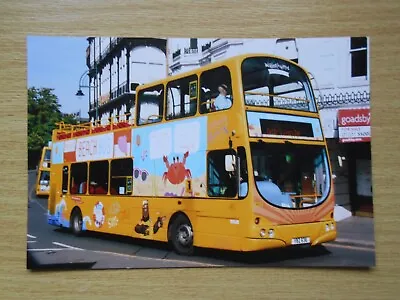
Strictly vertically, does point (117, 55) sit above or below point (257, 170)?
above

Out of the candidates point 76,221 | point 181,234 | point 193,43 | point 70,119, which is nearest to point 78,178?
point 76,221

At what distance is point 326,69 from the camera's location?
3.35m

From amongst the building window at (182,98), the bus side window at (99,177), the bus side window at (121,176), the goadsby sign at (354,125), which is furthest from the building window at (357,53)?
the bus side window at (99,177)

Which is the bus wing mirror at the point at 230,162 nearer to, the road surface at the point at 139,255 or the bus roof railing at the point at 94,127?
the road surface at the point at 139,255

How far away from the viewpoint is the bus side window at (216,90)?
3.21m

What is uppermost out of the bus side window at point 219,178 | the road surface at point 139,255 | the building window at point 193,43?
the building window at point 193,43

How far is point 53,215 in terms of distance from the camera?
11.1 feet

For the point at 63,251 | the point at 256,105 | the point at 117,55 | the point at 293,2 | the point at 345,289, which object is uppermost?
the point at 293,2

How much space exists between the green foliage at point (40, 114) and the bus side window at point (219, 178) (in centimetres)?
105

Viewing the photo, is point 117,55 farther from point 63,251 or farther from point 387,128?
point 387,128

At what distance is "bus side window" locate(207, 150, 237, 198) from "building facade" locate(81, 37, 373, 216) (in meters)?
0.62

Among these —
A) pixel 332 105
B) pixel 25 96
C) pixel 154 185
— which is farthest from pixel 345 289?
pixel 25 96

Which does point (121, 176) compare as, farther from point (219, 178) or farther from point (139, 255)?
point (219, 178)

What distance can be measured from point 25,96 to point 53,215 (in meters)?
0.82
